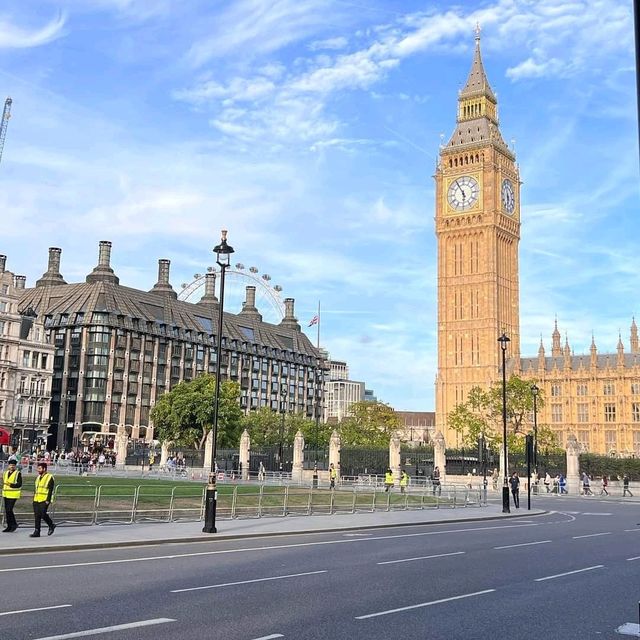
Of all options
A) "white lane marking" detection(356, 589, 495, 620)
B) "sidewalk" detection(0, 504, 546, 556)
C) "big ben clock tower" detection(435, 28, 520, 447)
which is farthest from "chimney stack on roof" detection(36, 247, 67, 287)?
"white lane marking" detection(356, 589, 495, 620)

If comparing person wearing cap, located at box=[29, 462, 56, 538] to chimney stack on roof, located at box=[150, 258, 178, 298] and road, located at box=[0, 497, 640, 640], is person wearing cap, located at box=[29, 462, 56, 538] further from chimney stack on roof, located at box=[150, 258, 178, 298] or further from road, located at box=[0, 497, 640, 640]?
chimney stack on roof, located at box=[150, 258, 178, 298]

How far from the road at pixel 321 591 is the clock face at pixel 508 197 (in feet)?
379

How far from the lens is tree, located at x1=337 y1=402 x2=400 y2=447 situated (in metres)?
88.5

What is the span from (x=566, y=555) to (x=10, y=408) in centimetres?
8013

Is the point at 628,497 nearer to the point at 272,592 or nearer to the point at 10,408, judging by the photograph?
the point at 272,592

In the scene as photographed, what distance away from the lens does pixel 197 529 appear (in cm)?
2270

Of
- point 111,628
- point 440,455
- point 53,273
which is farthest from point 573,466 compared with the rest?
point 53,273

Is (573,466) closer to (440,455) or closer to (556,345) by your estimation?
(440,455)

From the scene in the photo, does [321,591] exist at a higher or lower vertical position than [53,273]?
lower

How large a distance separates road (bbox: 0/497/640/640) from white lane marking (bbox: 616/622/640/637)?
113 mm

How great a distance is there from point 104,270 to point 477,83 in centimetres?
7339

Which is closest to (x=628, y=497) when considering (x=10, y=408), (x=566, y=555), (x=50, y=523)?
(x=566, y=555)

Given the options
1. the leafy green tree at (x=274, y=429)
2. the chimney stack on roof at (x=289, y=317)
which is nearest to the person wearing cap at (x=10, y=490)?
the leafy green tree at (x=274, y=429)

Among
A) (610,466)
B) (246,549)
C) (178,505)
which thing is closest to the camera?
(246,549)
